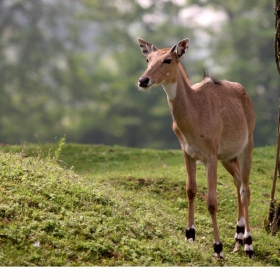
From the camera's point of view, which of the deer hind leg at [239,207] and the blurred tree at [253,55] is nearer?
the deer hind leg at [239,207]

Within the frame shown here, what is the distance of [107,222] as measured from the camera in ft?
25.0

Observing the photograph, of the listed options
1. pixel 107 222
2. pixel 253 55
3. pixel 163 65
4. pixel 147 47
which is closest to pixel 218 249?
pixel 107 222

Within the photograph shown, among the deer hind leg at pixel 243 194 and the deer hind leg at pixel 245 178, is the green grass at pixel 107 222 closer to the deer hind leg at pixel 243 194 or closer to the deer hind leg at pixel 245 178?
the deer hind leg at pixel 243 194

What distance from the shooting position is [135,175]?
12164 mm

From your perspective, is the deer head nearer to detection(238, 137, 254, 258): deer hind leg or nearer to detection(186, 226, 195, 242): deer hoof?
detection(238, 137, 254, 258): deer hind leg

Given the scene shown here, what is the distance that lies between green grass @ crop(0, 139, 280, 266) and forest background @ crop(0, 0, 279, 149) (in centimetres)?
2947

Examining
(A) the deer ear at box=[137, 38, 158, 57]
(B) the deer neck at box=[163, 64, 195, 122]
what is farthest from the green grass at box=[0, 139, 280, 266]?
(A) the deer ear at box=[137, 38, 158, 57]

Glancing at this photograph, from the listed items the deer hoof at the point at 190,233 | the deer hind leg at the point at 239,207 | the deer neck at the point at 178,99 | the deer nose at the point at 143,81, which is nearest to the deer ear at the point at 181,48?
the deer neck at the point at 178,99

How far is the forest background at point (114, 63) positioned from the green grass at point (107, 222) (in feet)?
96.7

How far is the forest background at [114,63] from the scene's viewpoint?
1631 inches

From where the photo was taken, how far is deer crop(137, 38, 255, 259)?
819 centimetres

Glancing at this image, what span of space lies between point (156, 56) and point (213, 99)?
120cm

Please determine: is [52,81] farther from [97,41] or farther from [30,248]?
[30,248]

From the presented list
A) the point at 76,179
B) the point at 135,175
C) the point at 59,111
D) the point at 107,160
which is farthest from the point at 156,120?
the point at 76,179
